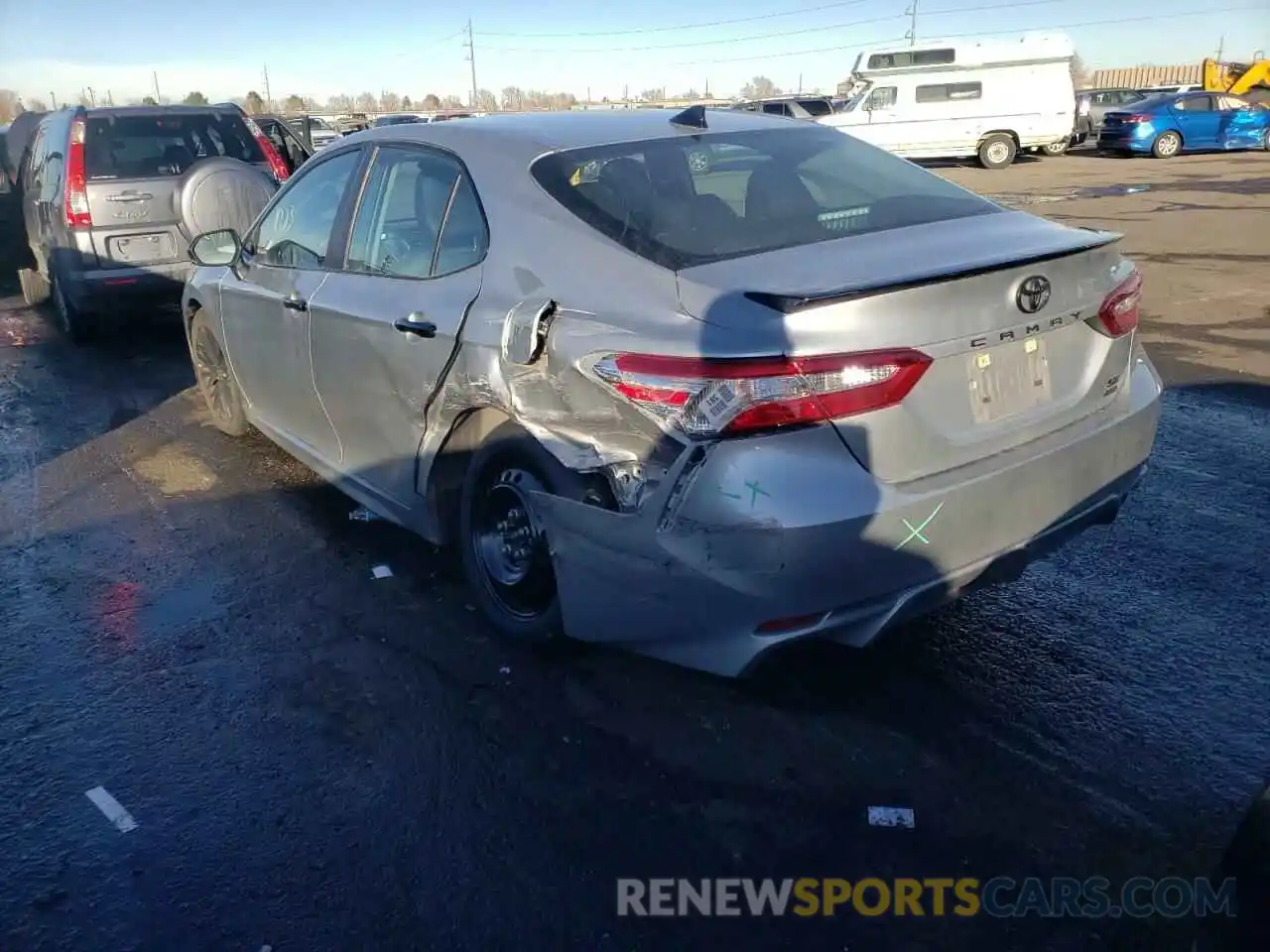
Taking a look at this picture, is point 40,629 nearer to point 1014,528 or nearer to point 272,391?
point 272,391

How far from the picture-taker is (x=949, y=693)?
133 inches

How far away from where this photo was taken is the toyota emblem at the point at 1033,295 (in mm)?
2953

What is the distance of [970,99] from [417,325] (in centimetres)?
2627

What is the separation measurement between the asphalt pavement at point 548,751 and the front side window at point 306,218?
1296mm

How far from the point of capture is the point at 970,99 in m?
26.6

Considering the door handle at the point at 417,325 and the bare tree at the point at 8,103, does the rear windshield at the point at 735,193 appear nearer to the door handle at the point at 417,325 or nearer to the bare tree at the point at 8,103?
the door handle at the point at 417,325

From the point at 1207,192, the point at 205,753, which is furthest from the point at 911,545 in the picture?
the point at 1207,192

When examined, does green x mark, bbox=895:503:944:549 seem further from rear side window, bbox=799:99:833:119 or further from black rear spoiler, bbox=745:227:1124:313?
rear side window, bbox=799:99:833:119

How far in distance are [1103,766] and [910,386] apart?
123cm

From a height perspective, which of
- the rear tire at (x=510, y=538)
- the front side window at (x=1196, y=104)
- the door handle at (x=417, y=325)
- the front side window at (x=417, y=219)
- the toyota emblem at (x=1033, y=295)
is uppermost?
the front side window at (x=1196, y=104)

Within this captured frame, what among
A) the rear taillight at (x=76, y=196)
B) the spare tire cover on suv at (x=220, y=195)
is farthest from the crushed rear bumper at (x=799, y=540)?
the rear taillight at (x=76, y=196)

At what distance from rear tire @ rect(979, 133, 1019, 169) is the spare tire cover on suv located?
75.0 feet

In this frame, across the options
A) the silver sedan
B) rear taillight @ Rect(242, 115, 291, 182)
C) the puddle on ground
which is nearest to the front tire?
the puddle on ground

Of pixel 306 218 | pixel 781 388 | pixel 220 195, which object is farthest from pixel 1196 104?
pixel 781 388
